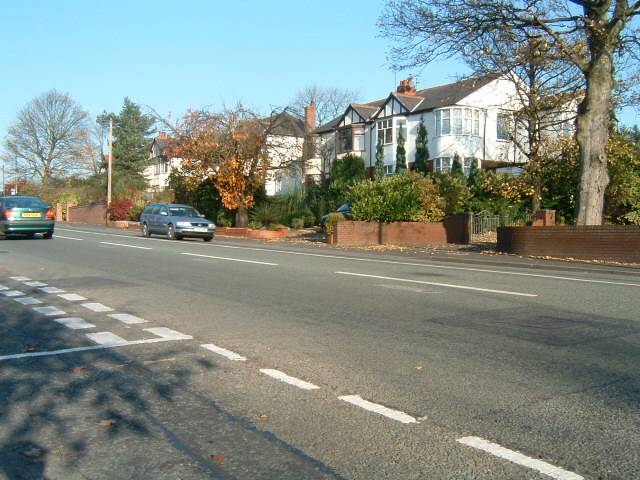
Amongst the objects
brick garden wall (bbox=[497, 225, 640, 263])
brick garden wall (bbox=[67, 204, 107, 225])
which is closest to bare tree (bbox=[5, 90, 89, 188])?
brick garden wall (bbox=[67, 204, 107, 225])

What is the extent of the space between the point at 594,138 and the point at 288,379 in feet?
54.4

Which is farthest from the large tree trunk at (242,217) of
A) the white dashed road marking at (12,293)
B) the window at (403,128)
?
the white dashed road marking at (12,293)

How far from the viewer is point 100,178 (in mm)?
68438

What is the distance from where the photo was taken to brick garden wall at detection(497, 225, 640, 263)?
17859 mm

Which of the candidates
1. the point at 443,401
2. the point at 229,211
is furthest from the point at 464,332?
the point at 229,211

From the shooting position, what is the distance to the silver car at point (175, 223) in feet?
92.1

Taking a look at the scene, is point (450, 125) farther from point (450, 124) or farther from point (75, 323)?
point (75, 323)

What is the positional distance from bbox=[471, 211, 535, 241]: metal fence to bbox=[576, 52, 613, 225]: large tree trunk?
7.54 metres

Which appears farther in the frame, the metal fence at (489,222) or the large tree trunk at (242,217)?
the large tree trunk at (242,217)

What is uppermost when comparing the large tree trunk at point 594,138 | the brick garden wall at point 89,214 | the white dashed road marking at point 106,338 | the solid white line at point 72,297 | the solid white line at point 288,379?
the large tree trunk at point 594,138

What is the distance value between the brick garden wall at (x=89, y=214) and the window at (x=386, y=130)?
71.1ft

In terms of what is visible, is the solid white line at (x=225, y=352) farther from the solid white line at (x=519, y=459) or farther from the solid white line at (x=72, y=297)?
the solid white line at (x=72, y=297)

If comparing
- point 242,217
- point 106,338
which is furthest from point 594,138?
point 242,217

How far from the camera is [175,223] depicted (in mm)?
28297
